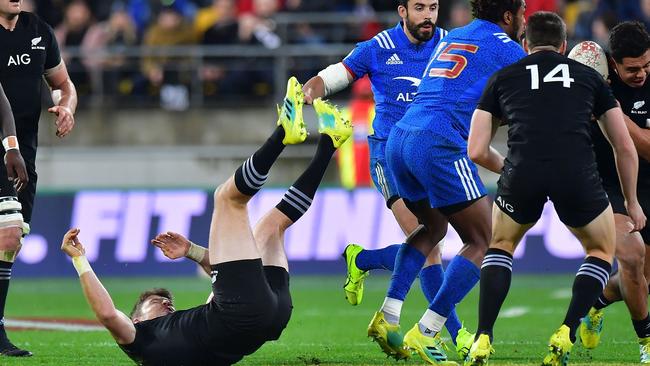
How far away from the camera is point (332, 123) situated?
28.3ft

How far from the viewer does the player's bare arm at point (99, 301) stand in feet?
25.2

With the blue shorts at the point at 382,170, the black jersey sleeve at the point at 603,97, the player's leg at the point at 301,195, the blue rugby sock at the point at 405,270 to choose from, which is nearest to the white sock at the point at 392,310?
the blue rugby sock at the point at 405,270

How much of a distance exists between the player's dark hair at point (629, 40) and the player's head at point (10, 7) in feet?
14.9

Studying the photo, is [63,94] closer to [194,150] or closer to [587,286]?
[587,286]

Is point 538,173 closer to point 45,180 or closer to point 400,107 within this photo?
point 400,107

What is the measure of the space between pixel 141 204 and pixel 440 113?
9.17 m

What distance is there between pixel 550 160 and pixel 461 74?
1219mm

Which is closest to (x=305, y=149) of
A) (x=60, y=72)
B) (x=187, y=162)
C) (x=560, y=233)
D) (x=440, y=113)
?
(x=187, y=162)

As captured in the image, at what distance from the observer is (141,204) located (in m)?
17.1

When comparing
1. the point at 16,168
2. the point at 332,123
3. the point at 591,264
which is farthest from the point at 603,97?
the point at 16,168

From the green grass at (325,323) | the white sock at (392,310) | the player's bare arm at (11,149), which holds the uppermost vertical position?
the player's bare arm at (11,149)

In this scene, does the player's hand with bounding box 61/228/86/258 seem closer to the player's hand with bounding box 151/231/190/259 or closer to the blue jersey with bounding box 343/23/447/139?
the player's hand with bounding box 151/231/190/259

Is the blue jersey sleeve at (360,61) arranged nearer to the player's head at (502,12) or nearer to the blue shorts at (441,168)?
the blue shorts at (441,168)

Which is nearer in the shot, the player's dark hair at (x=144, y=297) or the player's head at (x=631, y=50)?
the player's dark hair at (x=144, y=297)
